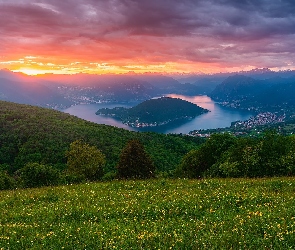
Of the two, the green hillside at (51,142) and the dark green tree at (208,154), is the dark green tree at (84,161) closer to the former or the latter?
the green hillside at (51,142)

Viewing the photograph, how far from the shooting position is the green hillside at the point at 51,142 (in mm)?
81319

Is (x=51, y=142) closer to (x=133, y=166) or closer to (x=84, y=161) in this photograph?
(x=84, y=161)

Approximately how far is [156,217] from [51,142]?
85852 mm

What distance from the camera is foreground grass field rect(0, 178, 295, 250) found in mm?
8547

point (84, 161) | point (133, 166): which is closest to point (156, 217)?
point (133, 166)

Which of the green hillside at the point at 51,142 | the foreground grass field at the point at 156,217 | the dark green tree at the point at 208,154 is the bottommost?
the green hillside at the point at 51,142

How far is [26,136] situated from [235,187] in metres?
91.9

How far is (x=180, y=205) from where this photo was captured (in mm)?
12555

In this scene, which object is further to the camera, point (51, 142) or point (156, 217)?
point (51, 142)

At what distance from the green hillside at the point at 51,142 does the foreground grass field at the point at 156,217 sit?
56042 millimetres

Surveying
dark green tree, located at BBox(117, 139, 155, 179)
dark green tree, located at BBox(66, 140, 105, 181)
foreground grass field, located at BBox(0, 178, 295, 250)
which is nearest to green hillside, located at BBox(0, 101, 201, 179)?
dark green tree, located at BBox(66, 140, 105, 181)

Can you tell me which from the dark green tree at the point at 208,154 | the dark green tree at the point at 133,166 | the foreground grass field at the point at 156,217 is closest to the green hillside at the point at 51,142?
the dark green tree at the point at 208,154

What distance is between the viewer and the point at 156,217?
38.1ft

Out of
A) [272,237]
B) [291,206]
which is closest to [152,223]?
[272,237]
